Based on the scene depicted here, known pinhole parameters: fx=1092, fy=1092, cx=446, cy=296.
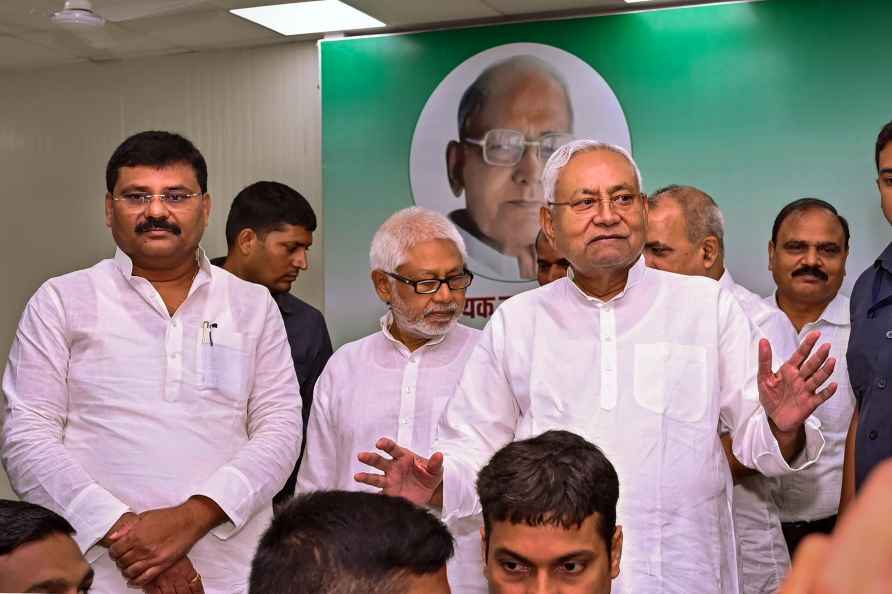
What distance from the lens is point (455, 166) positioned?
555 cm

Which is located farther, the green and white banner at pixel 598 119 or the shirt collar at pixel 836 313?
the green and white banner at pixel 598 119

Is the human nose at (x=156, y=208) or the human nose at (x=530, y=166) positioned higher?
the human nose at (x=530, y=166)

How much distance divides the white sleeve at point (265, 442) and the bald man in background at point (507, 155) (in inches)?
102

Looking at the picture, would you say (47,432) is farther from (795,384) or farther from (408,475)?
(795,384)

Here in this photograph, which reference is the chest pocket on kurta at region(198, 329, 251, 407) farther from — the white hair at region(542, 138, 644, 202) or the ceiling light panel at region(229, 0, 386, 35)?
the ceiling light panel at region(229, 0, 386, 35)

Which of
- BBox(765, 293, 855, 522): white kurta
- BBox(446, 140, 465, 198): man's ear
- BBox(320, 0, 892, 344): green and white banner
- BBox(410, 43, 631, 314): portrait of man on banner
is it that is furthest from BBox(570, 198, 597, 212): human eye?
BBox(446, 140, 465, 198): man's ear

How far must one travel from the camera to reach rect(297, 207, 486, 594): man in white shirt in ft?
10.3

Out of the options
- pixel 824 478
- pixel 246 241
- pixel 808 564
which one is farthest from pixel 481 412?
pixel 808 564

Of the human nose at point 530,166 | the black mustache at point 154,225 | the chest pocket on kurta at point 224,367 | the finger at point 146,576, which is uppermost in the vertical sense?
the human nose at point 530,166

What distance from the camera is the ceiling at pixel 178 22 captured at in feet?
17.4

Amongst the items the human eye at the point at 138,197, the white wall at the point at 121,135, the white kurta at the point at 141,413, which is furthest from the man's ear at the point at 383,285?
the white wall at the point at 121,135

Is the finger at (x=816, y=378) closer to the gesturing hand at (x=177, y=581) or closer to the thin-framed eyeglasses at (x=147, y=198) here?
the gesturing hand at (x=177, y=581)

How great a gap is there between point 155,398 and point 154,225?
1.43 ft

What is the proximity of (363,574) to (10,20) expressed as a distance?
209 inches
